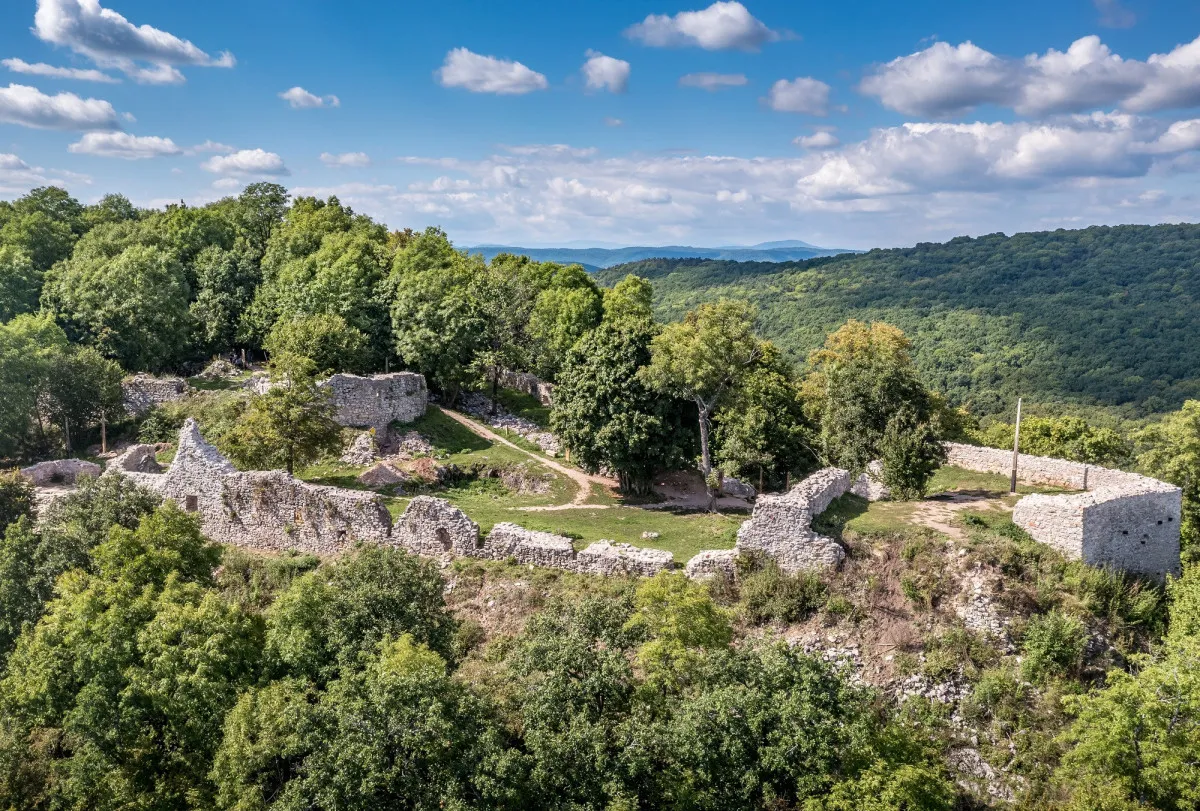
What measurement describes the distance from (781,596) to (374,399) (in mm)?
24344

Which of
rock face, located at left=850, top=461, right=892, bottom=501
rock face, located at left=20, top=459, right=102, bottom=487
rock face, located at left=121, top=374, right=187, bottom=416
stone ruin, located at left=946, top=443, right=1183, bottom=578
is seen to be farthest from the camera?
rock face, located at left=121, top=374, right=187, bottom=416

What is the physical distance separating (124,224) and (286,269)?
16.6m

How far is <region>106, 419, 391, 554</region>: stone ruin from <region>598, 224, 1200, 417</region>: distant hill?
344 feet

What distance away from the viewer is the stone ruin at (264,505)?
26641mm

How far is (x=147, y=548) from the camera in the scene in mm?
20688

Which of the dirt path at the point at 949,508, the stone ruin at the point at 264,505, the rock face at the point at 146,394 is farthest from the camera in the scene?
the rock face at the point at 146,394

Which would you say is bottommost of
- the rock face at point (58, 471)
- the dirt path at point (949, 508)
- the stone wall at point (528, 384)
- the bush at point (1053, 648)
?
the bush at point (1053, 648)

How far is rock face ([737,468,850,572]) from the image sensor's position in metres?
21.8

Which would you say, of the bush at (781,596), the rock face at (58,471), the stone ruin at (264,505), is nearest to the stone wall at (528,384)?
the stone ruin at (264,505)

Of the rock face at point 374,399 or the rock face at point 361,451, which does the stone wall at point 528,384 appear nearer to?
the rock face at point 374,399

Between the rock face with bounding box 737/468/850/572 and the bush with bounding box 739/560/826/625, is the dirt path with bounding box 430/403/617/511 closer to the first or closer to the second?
the rock face with bounding box 737/468/850/572

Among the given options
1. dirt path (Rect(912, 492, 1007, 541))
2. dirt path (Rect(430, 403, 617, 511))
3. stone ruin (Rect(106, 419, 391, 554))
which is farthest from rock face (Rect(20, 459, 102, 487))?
dirt path (Rect(912, 492, 1007, 541))

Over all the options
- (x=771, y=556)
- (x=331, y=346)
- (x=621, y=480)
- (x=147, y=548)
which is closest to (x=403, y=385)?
(x=331, y=346)

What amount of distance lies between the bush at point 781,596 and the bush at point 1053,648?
4815 millimetres
